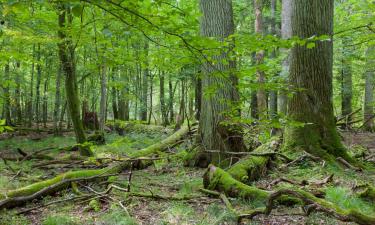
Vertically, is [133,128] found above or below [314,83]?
below

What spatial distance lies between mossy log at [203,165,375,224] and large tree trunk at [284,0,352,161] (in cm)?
256

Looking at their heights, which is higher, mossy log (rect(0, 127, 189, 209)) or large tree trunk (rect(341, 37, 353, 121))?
large tree trunk (rect(341, 37, 353, 121))

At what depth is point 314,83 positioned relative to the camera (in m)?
6.68

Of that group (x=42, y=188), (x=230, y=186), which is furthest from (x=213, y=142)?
(x=42, y=188)

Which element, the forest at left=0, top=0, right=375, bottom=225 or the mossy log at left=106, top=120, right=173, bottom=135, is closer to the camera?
the forest at left=0, top=0, right=375, bottom=225

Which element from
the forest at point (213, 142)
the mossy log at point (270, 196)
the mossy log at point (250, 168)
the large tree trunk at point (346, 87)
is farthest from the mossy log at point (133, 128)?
the mossy log at point (270, 196)

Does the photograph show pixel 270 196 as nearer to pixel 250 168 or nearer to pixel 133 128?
pixel 250 168

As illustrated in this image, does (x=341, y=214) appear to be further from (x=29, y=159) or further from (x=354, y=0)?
(x=29, y=159)

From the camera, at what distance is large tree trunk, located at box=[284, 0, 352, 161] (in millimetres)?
6617

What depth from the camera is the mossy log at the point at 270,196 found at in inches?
124

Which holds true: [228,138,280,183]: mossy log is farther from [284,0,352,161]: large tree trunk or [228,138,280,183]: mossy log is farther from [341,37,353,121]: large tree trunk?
[341,37,353,121]: large tree trunk

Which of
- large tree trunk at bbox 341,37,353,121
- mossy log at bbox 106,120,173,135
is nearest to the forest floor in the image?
large tree trunk at bbox 341,37,353,121

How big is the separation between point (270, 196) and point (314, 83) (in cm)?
387

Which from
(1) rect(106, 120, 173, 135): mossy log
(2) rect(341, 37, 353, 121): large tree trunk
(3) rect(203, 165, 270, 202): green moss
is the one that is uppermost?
(2) rect(341, 37, 353, 121): large tree trunk
